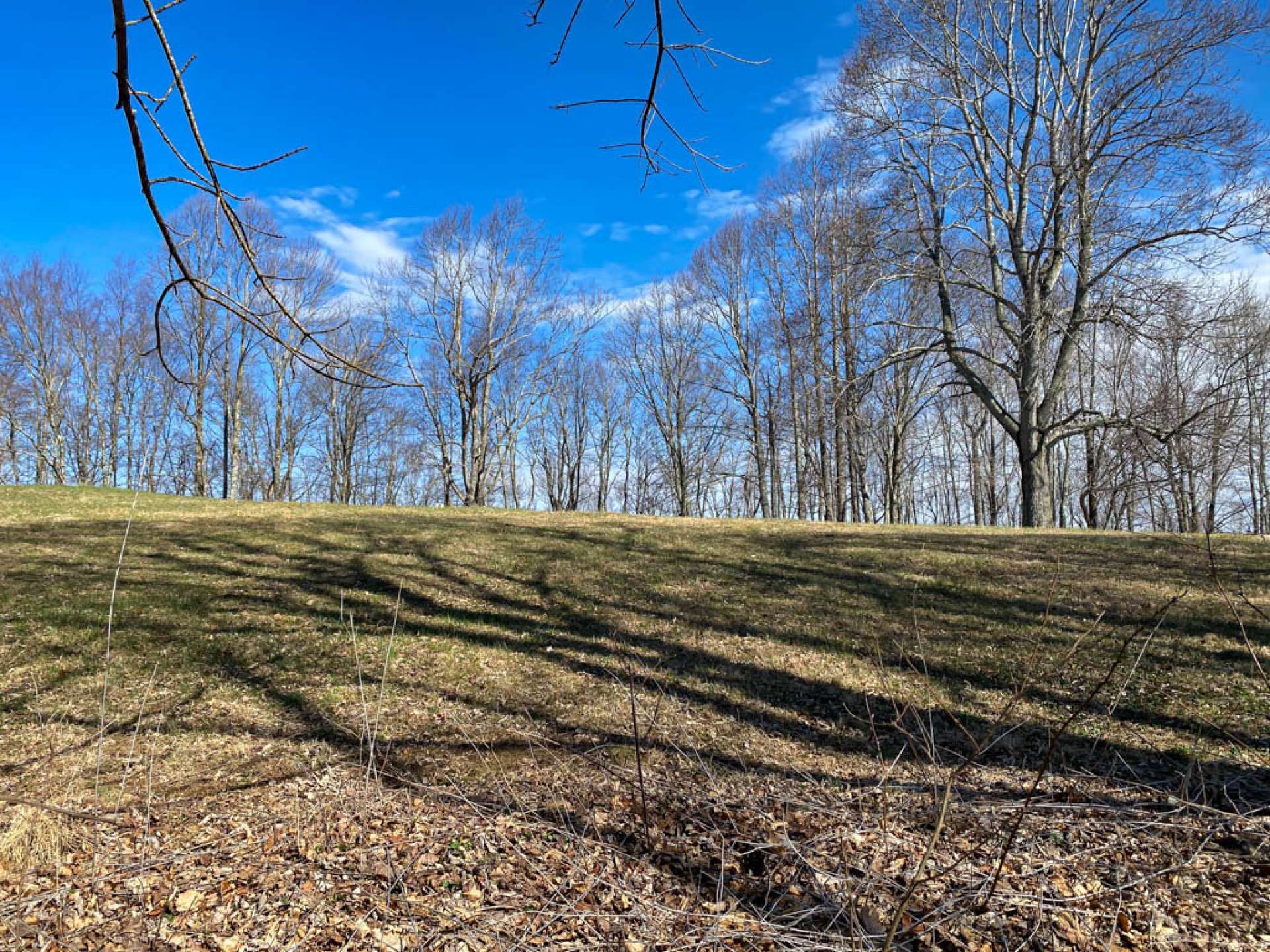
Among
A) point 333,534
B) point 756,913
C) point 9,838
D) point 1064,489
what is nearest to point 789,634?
point 756,913

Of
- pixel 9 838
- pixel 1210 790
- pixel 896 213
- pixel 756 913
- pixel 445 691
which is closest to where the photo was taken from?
pixel 756 913

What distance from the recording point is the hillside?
3.56 m

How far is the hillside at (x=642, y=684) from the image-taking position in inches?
140

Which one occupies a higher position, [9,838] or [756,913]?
[9,838]

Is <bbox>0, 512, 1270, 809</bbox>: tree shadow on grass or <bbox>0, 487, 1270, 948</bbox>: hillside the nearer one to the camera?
<bbox>0, 487, 1270, 948</bbox>: hillside

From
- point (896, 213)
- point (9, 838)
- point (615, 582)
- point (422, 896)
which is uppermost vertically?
point (896, 213)

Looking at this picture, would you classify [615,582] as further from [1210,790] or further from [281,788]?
[1210,790]

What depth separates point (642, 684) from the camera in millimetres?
5293

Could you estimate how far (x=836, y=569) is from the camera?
327 inches

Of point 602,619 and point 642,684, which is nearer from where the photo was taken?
point 642,684

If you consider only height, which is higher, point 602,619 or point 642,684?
point 602,619

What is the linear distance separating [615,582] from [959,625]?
3608mm

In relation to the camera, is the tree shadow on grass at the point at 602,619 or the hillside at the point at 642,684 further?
the tree shadow on grass at the point at 602,619

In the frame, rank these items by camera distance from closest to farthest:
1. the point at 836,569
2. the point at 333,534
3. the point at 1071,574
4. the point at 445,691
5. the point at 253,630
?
the point at 445,691
the point at 253,630
the point at 1071,574
the point at 836,569
the point at 333,534
